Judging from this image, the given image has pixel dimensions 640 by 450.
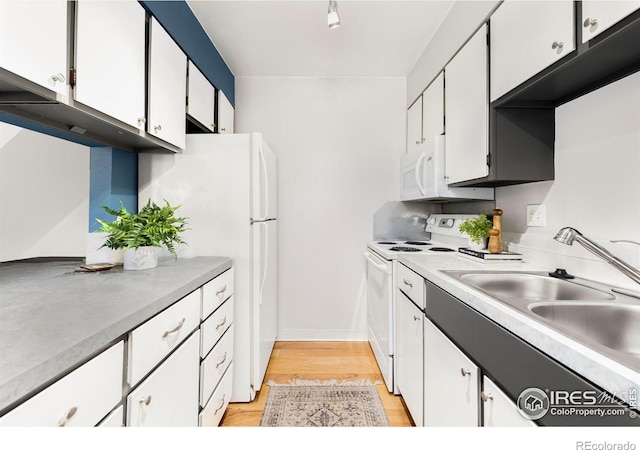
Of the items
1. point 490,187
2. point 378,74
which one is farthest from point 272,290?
point 378,74

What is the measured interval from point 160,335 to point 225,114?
2134mm

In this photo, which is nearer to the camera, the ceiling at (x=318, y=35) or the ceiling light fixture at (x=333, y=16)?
the ceiling light fixture at (x=333, y=16)

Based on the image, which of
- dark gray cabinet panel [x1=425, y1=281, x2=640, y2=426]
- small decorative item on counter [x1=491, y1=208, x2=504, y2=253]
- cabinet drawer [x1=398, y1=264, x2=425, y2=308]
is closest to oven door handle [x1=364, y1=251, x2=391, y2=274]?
cabinet drawer [x1=398, y1=264, x2=425, y2=308]

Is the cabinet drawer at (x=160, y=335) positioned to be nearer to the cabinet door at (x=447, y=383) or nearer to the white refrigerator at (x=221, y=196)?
the white refrigerator at (x=221, y=196)

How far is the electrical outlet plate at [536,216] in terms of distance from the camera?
59.9 inches

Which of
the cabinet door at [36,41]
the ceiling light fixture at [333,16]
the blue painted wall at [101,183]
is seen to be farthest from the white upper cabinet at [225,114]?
the cabinet door at [36,41]

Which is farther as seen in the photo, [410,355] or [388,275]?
[388,275]

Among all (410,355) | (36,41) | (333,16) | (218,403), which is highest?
(333,16)

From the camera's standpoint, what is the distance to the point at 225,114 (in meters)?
2.64

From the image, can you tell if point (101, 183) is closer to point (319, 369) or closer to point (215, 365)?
point (215, 365)

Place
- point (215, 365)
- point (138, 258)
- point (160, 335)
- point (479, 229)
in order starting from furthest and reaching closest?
1. point (479, 229)
2. point (215, 365)
3. point (138, 258)
4. point (160, 335)

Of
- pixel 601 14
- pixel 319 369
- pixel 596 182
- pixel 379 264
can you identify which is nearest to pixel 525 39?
pixel 601 14

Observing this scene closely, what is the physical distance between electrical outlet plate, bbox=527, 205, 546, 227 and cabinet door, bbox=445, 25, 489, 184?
0.31m

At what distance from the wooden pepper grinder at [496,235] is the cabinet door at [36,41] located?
80.9 inches
